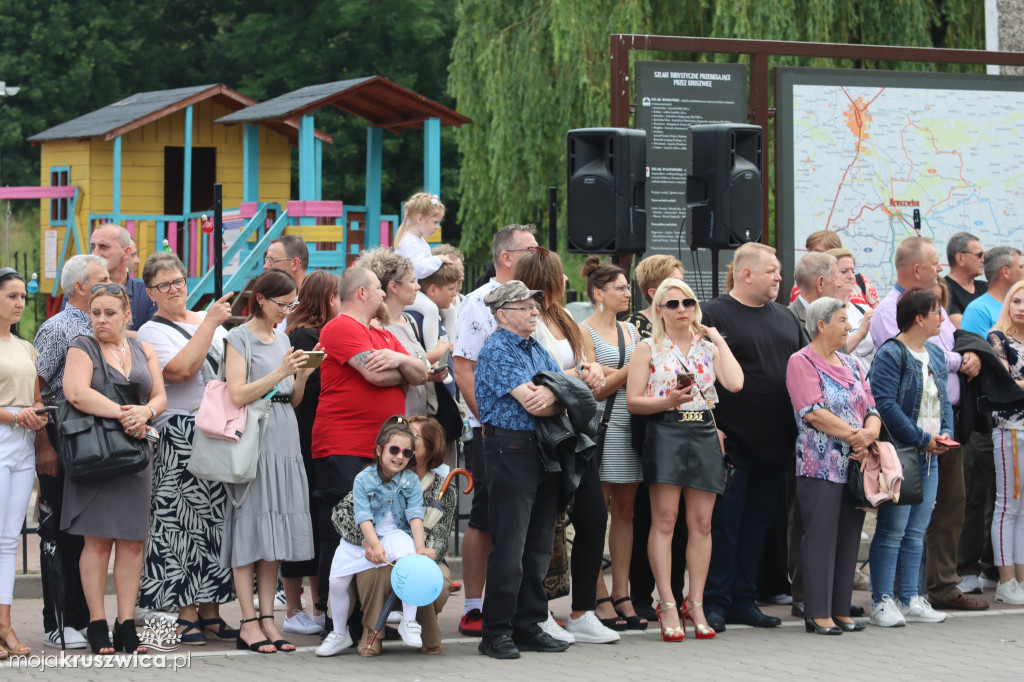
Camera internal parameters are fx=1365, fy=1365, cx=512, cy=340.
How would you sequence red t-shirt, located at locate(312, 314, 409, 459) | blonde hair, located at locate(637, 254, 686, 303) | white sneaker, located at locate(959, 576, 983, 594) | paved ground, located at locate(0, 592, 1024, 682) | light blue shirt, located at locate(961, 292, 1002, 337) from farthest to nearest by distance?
light blue shirt, located at locate(961, 292, 1002, 337) < white sneaker, located at locate(959, 576, 983, 594) < blonde hair, located at locate(637, 254, 686, 303) < red t-shirt, located at locate(312, 314, 409, 459) < paved ground, located at locate(0, 592, 1024, 682)

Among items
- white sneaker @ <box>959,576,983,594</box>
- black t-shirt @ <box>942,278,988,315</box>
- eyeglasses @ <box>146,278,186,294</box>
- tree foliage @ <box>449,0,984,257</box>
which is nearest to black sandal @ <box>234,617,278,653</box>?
eyeglasses @ <box>146,278,186,294</box>

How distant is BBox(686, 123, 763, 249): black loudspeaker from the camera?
9.79 meters

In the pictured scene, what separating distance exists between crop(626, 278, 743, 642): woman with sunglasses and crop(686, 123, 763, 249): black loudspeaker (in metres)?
2.41

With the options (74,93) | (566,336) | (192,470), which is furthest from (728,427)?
(74,93)

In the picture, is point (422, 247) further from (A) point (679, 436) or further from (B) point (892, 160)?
(B) point (892, 160)

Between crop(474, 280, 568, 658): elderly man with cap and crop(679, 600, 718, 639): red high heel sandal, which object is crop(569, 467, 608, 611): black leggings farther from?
crop(679, 600, 718, 639): red high heel sandal

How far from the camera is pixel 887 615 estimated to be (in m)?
7.85

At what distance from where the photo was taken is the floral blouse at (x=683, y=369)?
7414mm

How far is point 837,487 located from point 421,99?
1157 cm

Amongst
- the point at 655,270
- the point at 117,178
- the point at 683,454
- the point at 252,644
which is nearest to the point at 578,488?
the point at 683,454

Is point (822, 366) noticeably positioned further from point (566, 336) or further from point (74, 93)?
point (74, 93)

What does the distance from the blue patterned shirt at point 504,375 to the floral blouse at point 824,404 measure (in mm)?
1478

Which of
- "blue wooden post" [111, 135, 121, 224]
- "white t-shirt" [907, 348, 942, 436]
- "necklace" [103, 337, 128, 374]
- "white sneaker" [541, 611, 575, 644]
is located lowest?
"white sneaker" [541, 611, 575, 644]

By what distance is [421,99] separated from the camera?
18.0 metres
